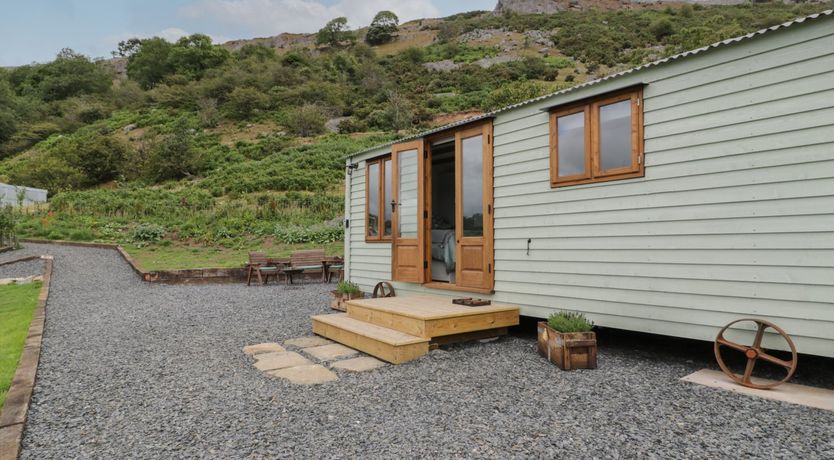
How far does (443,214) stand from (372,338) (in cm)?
371

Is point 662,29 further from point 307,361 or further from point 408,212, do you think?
point 307,361

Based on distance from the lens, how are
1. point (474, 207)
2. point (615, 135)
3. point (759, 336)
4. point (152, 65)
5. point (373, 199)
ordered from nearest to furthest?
point (759, 336) < point (615, 135) < point (474, 207) < point (373, 199) < point (152, 65)

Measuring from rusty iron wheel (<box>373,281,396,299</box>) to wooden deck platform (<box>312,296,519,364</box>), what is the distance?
1.15 meters

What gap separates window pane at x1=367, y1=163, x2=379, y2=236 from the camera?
657 cm

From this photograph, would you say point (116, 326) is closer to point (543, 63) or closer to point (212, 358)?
point (212, 358)

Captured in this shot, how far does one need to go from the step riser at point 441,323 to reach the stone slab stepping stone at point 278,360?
974 mm

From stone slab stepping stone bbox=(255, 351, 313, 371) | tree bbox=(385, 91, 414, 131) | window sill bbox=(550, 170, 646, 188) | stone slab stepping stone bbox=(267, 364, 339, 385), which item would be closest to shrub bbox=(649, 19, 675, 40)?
tree bbox=(385, 91, 414, 131)

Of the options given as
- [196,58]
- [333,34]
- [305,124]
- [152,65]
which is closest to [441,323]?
[305,124]

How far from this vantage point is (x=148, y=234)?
12906 millimetres

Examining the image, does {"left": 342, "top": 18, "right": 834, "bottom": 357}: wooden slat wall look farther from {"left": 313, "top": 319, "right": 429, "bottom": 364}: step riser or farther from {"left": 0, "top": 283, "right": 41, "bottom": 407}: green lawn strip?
{"left": 0, "top": 283, "right": 41, "bottom": 407}: green lawn strip

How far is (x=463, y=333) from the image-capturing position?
442cm

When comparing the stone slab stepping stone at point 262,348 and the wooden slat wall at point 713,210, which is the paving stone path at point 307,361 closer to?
the stone slab stepping stone at point 262,348

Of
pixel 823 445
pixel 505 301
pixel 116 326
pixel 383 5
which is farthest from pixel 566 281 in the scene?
pixel 383 5

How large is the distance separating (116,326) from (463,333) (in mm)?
4098
